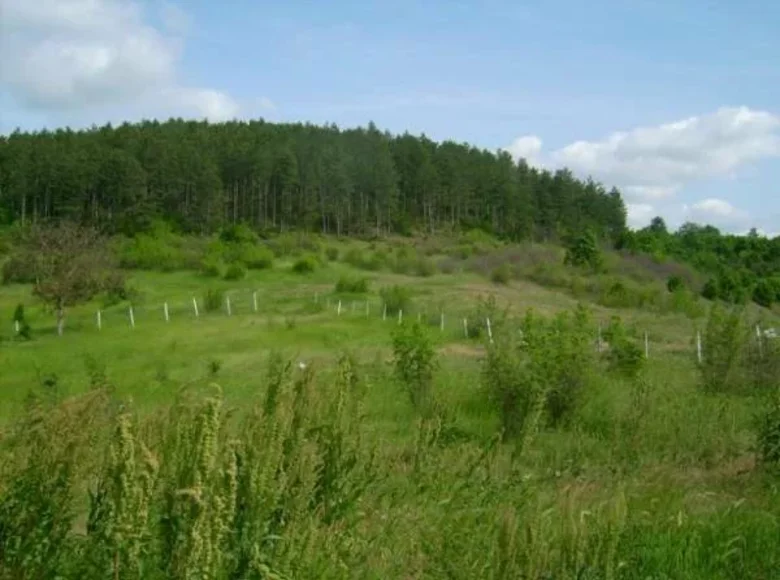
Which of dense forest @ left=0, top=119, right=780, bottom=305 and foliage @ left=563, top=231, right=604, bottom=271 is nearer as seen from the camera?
foliage @ left=563, top=231, right=604, bottom=271

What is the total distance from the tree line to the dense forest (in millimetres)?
128

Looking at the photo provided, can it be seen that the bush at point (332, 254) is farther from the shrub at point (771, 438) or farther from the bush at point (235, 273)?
the shrub at point (771, 438)

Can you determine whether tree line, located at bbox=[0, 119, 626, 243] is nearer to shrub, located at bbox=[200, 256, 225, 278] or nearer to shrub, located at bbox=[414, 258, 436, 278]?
shrub, located at bbox=[200, 256, 225, 278]

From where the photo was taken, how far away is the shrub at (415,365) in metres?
12.3

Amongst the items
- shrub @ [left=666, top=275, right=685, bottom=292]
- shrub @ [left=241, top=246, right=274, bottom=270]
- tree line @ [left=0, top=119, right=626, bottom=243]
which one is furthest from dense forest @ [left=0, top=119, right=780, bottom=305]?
shrub @ [left=241, top=246, right=274, bottom=270]

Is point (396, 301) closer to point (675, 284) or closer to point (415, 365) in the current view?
point (675, 284)

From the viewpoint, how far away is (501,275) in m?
55.8

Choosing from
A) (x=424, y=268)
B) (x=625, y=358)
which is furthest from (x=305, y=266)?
(x=625, y=358)

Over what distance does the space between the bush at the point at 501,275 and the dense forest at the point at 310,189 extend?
1247 centimetres

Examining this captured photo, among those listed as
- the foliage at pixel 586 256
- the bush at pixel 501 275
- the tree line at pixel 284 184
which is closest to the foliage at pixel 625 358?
the bush at pixel 501 275

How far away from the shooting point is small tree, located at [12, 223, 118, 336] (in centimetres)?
3556

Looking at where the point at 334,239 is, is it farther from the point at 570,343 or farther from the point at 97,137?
the point at 570,343

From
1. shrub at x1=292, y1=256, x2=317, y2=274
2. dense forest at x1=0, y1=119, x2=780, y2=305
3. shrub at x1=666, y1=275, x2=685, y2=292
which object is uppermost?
dense forest at x1=0, y1=119, x2=780, y2=305

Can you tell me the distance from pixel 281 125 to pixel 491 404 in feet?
322
